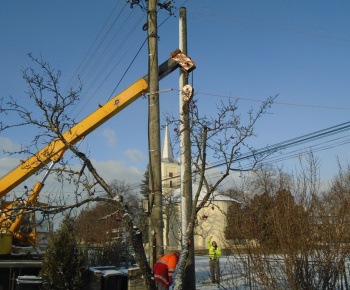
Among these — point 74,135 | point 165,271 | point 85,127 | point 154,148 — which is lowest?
point 165,271

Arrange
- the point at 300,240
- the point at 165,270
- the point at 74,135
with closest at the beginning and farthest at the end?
1. the point at 300,240
2. the point at 165,270
3. the point at 74,135

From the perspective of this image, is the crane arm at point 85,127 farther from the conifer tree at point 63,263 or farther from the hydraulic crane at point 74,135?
the conifer tree at point 63,263

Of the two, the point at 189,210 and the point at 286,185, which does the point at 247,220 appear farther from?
the point at 189,210

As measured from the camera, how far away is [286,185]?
20.7 ft

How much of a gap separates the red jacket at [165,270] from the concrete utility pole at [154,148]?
0.42 metres

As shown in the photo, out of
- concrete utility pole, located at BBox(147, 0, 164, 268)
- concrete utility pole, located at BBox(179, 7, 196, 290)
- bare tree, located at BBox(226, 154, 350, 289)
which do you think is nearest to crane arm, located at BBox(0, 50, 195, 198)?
concrete utility pole, located at BBox(147, 0, 164, 268)

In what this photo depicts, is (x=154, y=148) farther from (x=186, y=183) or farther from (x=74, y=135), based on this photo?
(x=74, y=135)

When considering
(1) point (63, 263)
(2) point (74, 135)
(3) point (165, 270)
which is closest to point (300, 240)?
(3) point (165, 270)

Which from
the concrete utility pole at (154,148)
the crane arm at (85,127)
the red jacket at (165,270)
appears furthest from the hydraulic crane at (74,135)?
the red jacket at (165,270)

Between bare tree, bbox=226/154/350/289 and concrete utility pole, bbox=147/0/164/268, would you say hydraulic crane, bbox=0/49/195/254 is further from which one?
bare tree, bbox=226/154/350/289

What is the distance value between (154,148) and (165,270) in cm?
237

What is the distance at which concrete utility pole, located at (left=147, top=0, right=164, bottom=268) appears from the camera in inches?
276

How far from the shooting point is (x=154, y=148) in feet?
24.7

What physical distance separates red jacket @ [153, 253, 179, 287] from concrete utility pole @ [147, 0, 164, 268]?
0.42 meters
